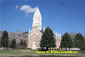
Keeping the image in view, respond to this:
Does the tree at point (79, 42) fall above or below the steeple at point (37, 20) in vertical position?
below

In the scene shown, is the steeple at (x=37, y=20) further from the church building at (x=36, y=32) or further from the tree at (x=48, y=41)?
the tree at (x=48, y=41)

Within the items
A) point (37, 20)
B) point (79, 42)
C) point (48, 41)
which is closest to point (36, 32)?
point (37, 20)

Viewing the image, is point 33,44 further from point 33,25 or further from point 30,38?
point 33,25

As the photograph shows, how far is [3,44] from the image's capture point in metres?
84.2

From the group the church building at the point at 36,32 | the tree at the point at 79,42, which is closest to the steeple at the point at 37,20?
the church building at the point at 36,32

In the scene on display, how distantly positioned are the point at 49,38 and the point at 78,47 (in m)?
21.2

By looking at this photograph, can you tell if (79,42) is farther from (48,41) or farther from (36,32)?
(36,32)

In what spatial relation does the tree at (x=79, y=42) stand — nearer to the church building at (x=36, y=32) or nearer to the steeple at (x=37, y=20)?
the church building at (x=36, y=32)

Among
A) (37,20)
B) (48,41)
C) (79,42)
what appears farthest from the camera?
(37,20)

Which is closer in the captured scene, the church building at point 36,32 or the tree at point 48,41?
the tree at point 48,41

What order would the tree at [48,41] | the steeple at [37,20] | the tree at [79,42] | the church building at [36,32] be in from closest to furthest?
the tree at [48,41], the tree at [79,42], the church building at [36,32], the steeple at [37,20]

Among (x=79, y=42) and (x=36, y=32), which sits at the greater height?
(x=36, y=32)

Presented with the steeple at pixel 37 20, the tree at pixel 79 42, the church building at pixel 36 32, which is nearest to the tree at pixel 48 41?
the tree at pixel 79 42

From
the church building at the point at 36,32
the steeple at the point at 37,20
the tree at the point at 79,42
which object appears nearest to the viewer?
the tree at the point at 79,42
